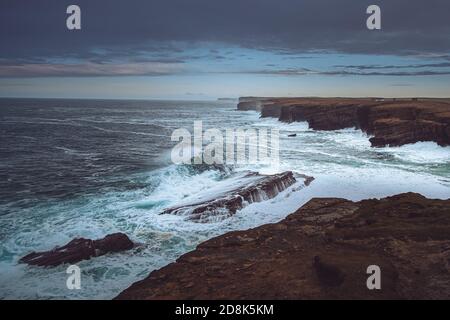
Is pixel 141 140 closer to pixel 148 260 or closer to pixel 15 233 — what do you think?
pixel 15 233

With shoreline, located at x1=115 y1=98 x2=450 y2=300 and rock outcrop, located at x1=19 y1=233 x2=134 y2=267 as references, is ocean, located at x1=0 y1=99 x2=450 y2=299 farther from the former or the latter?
shoreline, located at x1=115 y1=98 x2=450 y2=300

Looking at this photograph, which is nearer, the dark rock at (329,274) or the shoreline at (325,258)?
the shoreline at (325,258)

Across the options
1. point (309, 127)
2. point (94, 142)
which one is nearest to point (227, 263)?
point (94, 142)

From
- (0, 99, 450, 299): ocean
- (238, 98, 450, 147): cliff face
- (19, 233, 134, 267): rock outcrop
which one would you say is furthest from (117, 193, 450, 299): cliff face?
(238, 98, 450, 147): cliff face

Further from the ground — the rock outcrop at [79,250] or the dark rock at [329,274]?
the dark rock at [329,274]

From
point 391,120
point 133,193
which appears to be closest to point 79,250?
point 133,193

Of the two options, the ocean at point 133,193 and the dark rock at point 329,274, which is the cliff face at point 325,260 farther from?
the ocean at point 133,193

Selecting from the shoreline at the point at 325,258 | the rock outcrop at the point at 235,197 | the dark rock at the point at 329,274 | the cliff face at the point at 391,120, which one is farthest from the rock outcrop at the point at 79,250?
the cliff face at the point at 391,120
